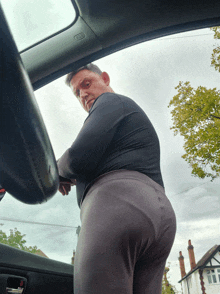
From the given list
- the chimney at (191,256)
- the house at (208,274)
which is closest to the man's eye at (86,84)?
the house at (208,274)

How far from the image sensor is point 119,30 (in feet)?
4.47

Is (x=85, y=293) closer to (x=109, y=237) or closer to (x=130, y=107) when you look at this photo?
(x=109, y=237)

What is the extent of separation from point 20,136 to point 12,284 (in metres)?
0.32

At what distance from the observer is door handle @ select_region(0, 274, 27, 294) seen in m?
0.45

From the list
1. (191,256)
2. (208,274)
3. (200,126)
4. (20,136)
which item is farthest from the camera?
(191,256)

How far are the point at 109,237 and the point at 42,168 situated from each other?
0.20 m

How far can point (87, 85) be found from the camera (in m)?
1.00

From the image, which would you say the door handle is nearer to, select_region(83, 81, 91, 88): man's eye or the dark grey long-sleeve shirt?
the dark grey long-sleeve shirt

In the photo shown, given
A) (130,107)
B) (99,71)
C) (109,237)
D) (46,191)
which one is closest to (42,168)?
(46,191)

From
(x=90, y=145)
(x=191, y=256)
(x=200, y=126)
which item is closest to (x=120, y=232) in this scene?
(x=90, y=145)

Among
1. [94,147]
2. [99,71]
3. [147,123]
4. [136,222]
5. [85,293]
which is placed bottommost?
[85,293]

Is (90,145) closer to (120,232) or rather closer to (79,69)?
(120,232)

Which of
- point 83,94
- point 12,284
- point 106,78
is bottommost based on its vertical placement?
point 12,284

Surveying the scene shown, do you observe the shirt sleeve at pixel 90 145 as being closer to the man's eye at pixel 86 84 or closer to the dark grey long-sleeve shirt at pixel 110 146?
the dark grey long-sleeve shirt at pixel 110 146
